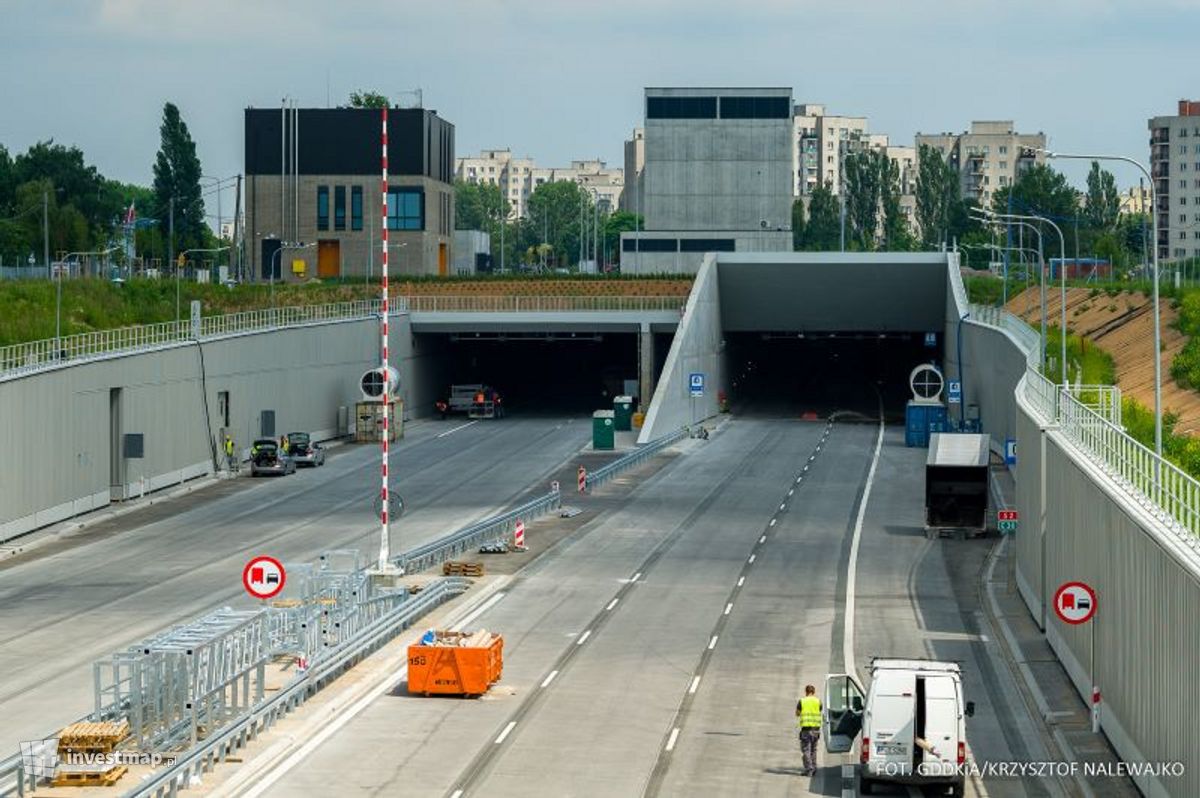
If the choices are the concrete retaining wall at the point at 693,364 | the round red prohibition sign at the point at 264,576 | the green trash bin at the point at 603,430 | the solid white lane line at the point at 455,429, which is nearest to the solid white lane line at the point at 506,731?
the round red prohibition sign at the point at 264,576

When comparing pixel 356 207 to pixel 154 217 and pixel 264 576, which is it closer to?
pixel 154 217

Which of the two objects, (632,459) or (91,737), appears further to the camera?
(632,459)

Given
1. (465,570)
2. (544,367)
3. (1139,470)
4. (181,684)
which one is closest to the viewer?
(181,684)

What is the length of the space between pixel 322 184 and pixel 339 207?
204 cm

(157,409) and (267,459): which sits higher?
(157,409)

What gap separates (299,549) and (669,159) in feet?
357

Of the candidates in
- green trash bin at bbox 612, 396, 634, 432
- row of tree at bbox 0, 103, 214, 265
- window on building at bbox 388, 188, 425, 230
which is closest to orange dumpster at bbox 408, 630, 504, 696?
green trash bin at bbox 612, 396, 634, 432

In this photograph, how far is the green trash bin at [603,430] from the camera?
9075 centimetres

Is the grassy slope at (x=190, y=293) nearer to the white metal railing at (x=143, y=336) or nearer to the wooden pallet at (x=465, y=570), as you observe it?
the white metal railing at (x=143, y=336)

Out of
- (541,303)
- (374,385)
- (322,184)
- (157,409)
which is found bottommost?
(157,409)

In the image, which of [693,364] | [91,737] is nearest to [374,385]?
[693,364]

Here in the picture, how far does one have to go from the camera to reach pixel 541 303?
371 ft

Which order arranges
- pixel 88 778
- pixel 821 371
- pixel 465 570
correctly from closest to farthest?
pixel 88 778, pixel 465 570, pixel 821 371

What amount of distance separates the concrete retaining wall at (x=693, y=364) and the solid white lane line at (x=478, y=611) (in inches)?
1593
